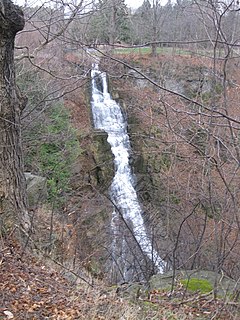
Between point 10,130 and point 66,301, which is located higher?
point 10,130

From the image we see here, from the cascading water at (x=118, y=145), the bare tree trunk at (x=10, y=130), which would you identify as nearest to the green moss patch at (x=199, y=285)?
the bare tree trunk at (x=10, y=130)

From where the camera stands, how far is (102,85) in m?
19.2

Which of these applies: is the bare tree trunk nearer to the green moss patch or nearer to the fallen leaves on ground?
the fallen leaves on ground

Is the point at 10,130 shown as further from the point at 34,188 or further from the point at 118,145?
Result: the point at 118,145

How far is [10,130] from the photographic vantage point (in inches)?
156

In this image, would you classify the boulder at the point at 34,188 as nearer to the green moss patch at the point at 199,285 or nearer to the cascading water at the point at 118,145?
the green moss patch at the point at 199,285

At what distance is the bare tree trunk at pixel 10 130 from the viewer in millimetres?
3611

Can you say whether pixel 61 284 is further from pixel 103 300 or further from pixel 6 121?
pixel 6 121

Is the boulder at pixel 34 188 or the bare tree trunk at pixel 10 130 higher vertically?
the bare tree trunk at pixel 10 130

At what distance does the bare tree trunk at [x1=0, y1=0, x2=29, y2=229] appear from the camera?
3611 millimetres

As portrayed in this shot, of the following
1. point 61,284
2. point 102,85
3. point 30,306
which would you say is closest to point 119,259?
point 61,284

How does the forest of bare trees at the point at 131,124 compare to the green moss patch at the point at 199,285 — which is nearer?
the forest of bare trees at the point at 131,124

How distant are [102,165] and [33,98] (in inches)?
203

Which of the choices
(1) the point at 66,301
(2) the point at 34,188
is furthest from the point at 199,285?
(2) the point at 34,188
